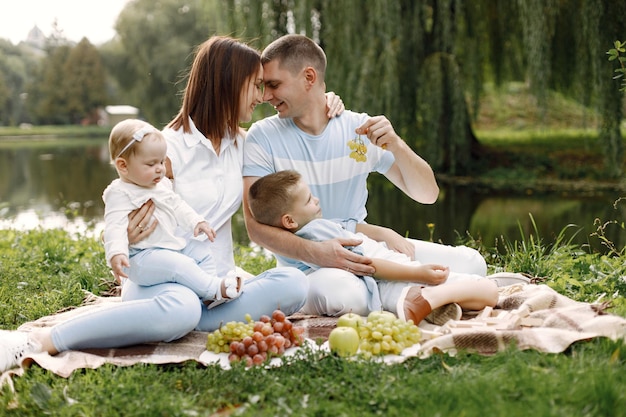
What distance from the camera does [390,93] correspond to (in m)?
8.70

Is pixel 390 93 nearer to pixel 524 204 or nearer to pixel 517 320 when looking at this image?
pixel 524 204

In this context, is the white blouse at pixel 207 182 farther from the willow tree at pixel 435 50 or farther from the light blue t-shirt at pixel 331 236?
the willow tree at pixel 435 50

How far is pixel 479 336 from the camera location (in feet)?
8.65

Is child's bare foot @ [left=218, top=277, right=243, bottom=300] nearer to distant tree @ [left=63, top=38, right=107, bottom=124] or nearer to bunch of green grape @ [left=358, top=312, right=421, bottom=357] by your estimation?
bunch of green grape @ [left=358, top=312, right=421, bottom=357]

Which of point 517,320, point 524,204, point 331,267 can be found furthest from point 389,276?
point 524,204

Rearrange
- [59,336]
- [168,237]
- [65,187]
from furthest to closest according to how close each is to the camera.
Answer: [65,187]
[168,237]
[59,336]

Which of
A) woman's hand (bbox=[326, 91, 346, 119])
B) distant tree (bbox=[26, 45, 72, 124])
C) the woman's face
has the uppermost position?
the woman's face

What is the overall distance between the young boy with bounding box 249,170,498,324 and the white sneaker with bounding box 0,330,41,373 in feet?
3.67

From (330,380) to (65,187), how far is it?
1056 cm

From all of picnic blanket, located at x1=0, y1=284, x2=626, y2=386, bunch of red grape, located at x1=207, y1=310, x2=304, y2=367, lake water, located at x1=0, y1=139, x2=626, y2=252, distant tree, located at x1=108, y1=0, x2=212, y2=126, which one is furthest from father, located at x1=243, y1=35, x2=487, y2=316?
distant tree, located at x1=108, y1=0, x2=212, y2=126

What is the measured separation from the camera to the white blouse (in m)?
3.27

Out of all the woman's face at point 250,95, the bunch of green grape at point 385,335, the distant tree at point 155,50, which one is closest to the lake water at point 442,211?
the woman's face at point 250,95

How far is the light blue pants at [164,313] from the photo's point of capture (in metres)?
2.77

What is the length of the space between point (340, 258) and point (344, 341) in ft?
2.37
